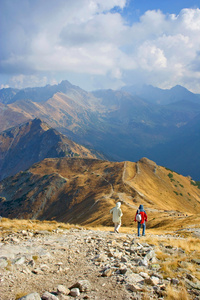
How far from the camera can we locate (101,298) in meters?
7.69

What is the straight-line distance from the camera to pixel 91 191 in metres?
96.8

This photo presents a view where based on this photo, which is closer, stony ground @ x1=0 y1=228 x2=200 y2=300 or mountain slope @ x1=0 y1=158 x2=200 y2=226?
stony ground @ x1=0 y1=228 x2=200 y2=300

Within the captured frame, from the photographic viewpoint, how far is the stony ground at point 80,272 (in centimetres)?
797

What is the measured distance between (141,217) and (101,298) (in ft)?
49.6

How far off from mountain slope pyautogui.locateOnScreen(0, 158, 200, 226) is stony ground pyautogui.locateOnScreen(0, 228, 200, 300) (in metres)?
56.1

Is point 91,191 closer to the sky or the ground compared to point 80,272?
closer to the sky

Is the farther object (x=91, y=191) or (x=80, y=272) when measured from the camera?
(x=91, y=191)

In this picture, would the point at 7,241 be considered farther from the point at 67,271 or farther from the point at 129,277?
the point at 129,277

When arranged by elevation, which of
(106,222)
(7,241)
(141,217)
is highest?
(141,217)

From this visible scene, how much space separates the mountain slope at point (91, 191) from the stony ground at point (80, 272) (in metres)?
56.1

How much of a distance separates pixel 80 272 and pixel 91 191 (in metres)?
87.7

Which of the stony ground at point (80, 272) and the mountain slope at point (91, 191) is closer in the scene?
the stony ground at point (80, 272)

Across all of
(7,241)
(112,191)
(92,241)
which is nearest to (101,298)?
(92,241)

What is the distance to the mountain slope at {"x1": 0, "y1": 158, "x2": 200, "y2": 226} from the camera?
82562 millimetres
